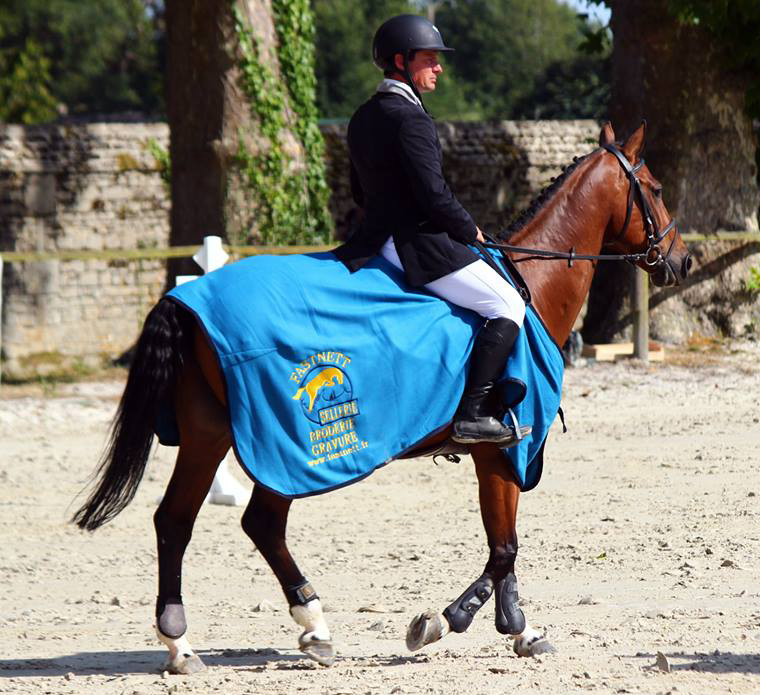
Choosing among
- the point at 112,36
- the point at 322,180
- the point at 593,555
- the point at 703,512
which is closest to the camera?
the point at 593,555

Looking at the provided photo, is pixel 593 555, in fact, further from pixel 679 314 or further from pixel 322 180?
pixel 322 180

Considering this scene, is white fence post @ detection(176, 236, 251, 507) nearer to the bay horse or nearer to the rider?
the bay horse

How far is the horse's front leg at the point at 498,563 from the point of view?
5426 mm

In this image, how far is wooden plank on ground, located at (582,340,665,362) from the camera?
553 inches

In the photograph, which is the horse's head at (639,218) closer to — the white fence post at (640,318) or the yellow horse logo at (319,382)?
Answer: the yellow horse logo at (319,382)

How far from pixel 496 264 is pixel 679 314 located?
9.53 m

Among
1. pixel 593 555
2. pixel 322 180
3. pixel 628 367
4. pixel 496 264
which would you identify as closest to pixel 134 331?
pixel 322 180

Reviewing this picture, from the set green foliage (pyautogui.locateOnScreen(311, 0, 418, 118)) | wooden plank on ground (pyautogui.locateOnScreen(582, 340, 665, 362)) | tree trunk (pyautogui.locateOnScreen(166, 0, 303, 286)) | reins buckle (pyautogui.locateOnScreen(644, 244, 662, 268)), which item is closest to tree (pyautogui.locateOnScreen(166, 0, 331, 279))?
tree trunk (pyautogui.locateOnScreen(166, 0, 303, 286))

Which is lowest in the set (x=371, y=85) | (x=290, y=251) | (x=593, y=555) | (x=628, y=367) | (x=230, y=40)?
(x=593, y=555)

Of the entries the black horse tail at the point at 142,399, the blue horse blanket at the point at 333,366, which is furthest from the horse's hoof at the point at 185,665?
the blue horse blanket at the point at 333,366

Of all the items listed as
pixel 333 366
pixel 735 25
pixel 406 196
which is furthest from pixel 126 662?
pixel 735 25

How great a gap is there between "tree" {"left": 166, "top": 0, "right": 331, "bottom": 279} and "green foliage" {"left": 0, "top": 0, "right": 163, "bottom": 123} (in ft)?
131

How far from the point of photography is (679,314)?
1487cm

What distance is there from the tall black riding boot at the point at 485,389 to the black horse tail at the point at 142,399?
1.09 metres
